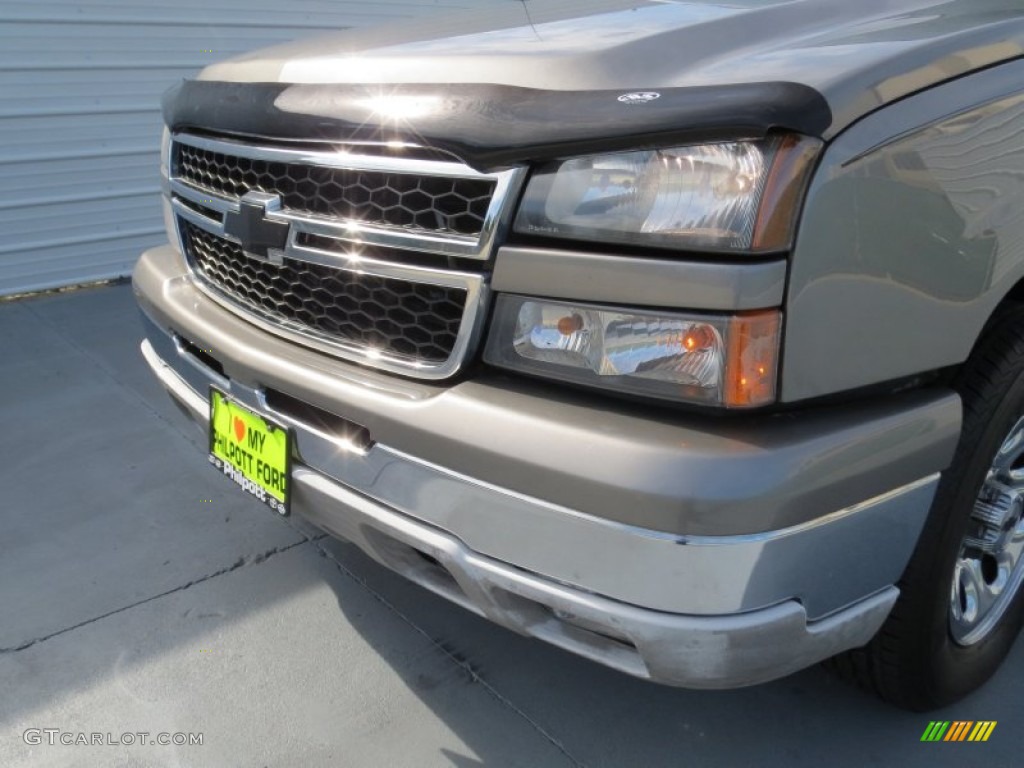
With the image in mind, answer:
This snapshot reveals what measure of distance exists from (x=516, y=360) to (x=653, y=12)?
3.23ft

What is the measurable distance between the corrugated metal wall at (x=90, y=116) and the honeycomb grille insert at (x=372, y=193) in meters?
3.91

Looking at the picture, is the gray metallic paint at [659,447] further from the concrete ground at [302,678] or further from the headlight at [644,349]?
the concrete ground at [302,678]

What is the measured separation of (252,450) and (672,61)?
3.94 ft

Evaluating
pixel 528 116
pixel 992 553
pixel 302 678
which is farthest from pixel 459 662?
pixel 528 116

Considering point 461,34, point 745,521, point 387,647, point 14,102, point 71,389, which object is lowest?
point 71,389

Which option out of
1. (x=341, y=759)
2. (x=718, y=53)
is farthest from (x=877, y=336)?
(x=341, y=759)

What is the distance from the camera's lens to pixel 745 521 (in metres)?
1.42

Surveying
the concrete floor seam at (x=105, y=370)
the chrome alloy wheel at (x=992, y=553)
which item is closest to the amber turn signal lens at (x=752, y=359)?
the chrome alloy wheel at (x=992, y=553)

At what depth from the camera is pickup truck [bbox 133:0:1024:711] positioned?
144 centimetres

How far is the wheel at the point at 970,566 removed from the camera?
5.90 ft

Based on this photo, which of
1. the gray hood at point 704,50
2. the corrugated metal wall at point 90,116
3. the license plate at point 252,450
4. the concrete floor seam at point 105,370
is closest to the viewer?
the gray hood at point 704,50

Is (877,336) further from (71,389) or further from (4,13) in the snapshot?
(4,13)

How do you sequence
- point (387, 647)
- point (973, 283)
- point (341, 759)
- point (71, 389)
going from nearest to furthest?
1. point (973, 283)
2. point (341, 759)
3. point (387, 647)
4. point (71, 389)

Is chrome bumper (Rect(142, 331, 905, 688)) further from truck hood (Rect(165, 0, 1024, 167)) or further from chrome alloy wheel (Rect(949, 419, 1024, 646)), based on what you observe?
truck hood (Rect(165, 0, 1024, 167))
